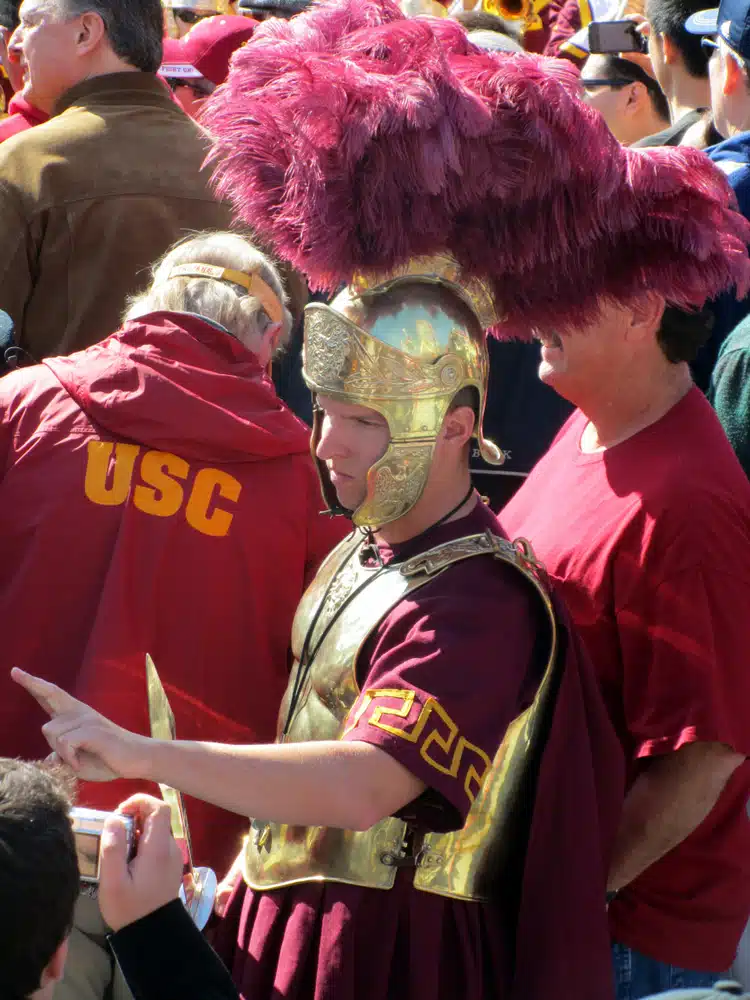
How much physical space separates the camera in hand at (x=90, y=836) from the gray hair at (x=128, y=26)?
277 cm

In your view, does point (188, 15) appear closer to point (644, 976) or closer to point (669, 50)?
point (669, 50)

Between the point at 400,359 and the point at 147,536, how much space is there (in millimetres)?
755

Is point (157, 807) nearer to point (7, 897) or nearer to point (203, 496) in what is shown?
point (7, 897)

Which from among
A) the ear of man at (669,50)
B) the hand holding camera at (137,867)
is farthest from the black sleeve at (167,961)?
the ear of man at (669,50)

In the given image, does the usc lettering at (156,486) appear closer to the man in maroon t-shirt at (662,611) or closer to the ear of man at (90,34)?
the man in maroon t-shirt at (662,611)

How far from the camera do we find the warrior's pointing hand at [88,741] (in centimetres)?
176

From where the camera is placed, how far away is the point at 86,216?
147 inches

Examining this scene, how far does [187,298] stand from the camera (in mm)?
2855

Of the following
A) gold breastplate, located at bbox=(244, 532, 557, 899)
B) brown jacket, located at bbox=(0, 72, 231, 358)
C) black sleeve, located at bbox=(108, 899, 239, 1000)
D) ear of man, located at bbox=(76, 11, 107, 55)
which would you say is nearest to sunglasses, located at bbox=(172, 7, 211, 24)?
ear of man, located at bbox=(76, 11, 107, 55)

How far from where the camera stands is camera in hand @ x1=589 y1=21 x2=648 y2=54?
5.32m

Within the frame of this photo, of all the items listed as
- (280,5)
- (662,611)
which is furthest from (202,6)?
(662,611)

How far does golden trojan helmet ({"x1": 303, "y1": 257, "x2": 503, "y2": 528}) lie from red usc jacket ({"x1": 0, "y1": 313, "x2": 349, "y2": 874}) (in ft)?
1.70

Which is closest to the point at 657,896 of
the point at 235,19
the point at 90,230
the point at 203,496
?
the point at 203,496

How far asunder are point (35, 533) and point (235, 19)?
3.73 m
